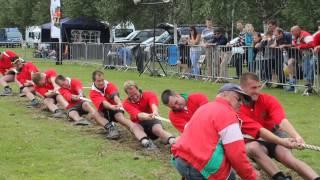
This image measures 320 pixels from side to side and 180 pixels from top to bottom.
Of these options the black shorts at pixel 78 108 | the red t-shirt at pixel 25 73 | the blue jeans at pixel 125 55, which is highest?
the blue jeans at pixel 125 55

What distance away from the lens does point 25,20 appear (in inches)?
2478

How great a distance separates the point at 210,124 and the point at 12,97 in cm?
1133

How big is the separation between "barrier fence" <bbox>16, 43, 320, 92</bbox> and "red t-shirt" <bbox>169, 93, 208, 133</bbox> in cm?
730

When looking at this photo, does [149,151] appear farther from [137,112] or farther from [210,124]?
[210,124]

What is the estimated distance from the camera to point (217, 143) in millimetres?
4242

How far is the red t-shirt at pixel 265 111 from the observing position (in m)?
6.17

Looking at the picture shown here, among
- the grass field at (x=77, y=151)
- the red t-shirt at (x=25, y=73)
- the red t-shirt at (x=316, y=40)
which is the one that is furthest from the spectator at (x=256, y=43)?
the red t-shirt at (x=25, y=73)

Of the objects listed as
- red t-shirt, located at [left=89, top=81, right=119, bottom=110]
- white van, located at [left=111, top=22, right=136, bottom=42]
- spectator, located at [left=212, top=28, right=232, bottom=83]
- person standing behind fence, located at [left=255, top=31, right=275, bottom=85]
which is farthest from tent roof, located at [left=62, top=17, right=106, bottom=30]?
red t-shirt, located at [left=89, top=81, right=119, bottom=110]

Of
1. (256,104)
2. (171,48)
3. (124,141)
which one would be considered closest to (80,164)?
(124,141)

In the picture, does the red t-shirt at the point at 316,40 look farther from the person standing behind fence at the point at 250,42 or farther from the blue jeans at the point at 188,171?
the blue jeans at the point at 188,171

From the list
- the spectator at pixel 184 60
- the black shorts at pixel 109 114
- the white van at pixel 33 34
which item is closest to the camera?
the black shorts at pixel 109 114

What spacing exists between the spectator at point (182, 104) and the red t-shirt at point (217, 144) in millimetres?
2617

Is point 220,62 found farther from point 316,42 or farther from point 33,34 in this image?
point 33,34

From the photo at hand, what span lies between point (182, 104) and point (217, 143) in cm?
292
